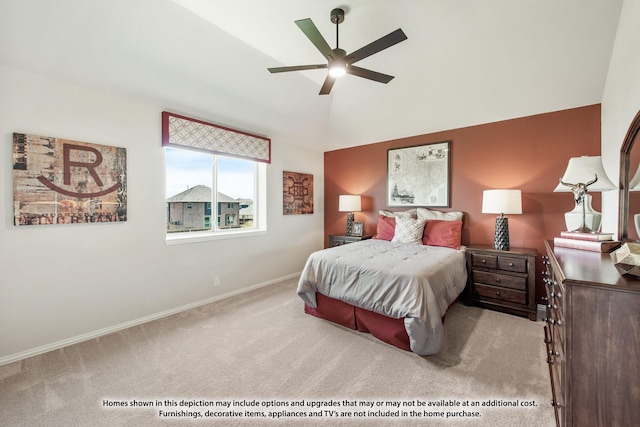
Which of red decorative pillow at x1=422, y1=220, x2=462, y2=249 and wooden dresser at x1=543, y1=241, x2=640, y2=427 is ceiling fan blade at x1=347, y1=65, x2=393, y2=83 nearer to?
wooden dresser at x1=543, y1=241, x2=640, y2=427

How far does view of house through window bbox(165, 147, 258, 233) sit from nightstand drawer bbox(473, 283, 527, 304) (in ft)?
10.7

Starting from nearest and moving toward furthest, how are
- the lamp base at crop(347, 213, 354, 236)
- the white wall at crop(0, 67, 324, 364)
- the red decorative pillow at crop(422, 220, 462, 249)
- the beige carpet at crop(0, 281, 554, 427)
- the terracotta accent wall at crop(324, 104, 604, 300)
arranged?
the beige carpet at crop(0, 281, 554, 427)
the white wall at crop(0, 67, 324, 364)
the terracotta accent wall at crop(324, 104, 604, 300)
the red decorative pillow at crop(422, 220, 462, 249)
the lamp base at crop(347, 213, 354, 236)

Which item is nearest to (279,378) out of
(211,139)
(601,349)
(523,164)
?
(601,349)

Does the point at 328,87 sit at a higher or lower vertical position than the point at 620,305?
higher

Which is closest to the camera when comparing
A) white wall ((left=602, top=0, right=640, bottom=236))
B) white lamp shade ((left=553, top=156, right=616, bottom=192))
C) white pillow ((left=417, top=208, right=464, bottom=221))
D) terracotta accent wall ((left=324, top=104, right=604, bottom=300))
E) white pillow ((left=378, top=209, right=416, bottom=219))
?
white wall ((left=602, top=0, right=640, bottom=236))

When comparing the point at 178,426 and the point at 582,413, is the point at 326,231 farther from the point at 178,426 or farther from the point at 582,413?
the point at 582,413

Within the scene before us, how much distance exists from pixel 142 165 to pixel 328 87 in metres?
2.15

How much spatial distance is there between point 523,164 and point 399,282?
2.48 meters

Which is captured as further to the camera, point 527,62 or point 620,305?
point 527,62

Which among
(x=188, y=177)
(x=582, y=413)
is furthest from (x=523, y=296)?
(x=188, y=177)

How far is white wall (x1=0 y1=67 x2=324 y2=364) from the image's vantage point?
7.04ft

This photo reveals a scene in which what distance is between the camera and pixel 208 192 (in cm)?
367

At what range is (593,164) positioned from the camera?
192 centimetres

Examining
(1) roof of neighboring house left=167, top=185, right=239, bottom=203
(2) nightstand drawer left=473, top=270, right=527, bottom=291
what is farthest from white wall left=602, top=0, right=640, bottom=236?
(1) roof of neighboring house left=167, top=185, right=239, bottom=203
